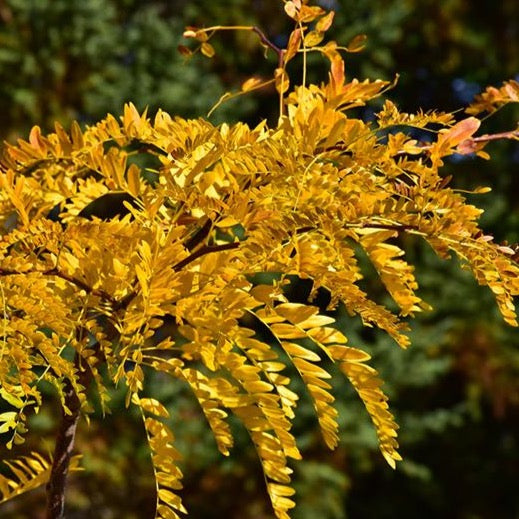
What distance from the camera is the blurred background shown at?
209 inches

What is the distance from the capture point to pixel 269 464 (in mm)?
1023

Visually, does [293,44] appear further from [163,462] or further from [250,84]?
[163,462]

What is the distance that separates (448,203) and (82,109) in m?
5.45

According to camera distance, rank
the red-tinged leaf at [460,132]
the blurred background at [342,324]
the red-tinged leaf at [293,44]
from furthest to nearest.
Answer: the blurred background at [342,324], the red-tinged leaf at [293,44], the red-tinged leaf at [460,132]

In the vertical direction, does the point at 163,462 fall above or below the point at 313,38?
below

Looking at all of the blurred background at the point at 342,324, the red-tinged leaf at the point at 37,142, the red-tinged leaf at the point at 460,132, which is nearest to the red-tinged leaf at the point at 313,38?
the red-tinged leaf at the point at 460,132

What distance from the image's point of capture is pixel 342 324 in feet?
17.6

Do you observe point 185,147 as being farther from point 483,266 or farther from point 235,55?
point 235,55

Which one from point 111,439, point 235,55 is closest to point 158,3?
point 235,55

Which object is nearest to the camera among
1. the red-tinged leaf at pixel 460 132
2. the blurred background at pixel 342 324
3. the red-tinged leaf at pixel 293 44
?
the red-tinged leaf at pixel 460 132

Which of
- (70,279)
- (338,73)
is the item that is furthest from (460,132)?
(70,279)

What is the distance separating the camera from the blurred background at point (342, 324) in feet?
17.5

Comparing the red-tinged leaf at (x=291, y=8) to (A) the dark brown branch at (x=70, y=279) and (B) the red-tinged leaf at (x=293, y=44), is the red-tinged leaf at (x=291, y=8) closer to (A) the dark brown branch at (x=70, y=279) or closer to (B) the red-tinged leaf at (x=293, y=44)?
(B) the red-tinged leaf at (x=293, y=44)

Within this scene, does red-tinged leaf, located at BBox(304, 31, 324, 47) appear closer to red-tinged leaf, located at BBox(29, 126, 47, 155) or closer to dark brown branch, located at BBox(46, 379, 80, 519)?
red-tinged leaf, located at BBox(29, 126, 47, 155)
